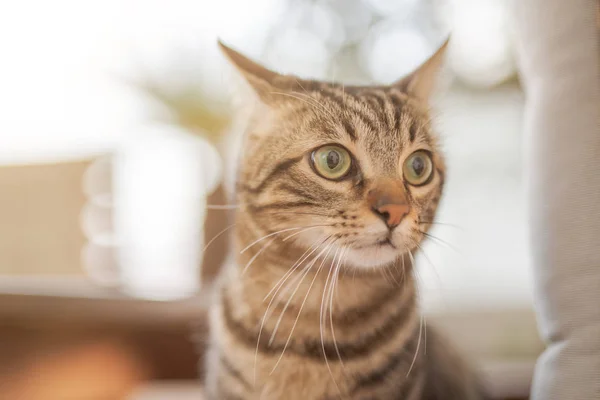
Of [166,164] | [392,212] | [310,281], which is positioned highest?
[166,164]

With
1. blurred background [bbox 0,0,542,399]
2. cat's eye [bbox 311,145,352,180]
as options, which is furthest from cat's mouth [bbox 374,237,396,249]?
blurred background [bbox 0,0,542,399]

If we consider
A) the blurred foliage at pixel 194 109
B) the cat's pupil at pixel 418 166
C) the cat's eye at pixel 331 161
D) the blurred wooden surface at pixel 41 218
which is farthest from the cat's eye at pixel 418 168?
the blurred wooden surface at pixel 41 218

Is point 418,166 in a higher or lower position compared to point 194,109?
lower

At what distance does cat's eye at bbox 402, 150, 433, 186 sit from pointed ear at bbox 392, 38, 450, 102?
0.14m

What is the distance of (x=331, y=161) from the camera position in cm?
77

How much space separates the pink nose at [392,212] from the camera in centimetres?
70

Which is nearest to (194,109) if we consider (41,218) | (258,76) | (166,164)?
(166,164)

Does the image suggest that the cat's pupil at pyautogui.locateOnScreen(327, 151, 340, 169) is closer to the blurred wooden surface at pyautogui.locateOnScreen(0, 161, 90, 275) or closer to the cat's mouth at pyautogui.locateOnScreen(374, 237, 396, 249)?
the cat's mouth at pyautogui.locateOnScreen(374, 237, 396, 249)

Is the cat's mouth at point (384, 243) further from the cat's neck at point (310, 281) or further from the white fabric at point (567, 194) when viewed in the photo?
the white fabric at point (567, 194)

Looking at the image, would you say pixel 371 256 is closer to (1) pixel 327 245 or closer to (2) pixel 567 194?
(1) pixel 327 245

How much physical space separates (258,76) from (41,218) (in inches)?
69.5

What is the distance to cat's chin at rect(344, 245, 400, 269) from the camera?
73 cm

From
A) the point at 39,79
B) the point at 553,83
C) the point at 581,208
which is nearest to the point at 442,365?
the point at 581,208

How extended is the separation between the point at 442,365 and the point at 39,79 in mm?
1842
